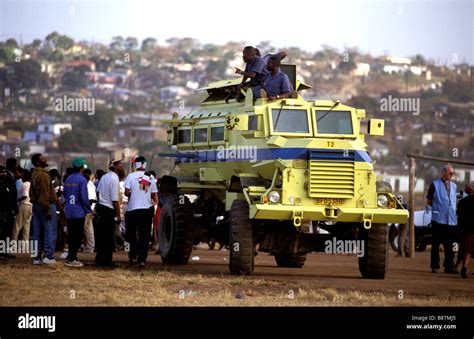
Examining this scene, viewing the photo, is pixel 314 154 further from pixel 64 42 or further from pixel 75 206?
pixel 64 42

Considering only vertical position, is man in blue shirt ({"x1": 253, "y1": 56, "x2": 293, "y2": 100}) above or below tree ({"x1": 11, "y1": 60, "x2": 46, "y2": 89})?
below

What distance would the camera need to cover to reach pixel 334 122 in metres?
27.2

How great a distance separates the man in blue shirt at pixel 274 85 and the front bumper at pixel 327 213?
107 inches

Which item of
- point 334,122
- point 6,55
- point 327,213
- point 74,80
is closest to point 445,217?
point 334,122

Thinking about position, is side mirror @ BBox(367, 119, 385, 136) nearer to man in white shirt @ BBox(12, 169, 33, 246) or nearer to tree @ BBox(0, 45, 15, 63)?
man in white shirt @ BBox(12, 169, 33, 246)

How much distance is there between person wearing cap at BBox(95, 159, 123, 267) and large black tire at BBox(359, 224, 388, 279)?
4747 mm

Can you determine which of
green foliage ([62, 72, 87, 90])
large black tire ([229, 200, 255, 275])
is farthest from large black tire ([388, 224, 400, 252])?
green foliage ([62, 72, 87, 90])

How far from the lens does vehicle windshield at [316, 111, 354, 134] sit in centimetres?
2711

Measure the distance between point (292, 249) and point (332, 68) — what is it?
141786 millimetres

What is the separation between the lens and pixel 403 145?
122 m

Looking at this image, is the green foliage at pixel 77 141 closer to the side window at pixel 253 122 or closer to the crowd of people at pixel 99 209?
the crowd of people at pixel 99 209

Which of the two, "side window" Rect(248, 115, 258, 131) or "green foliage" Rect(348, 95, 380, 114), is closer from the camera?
"side window" Rect(248, 115, 258, 131)

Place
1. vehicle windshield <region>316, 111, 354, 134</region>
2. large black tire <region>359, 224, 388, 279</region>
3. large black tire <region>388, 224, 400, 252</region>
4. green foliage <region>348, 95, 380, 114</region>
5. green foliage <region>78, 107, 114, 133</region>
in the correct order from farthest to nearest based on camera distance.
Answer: green foliage <region>78, 107, 114, 133</region> → green foliage <region>348, 95, 380, 114</region> → large black tire <region>388, 224, 400, 252</region> → vehicle windshield <region>316, 111, 354, 134</region> → large black tire <region>359, 224, 388, 279</region>
